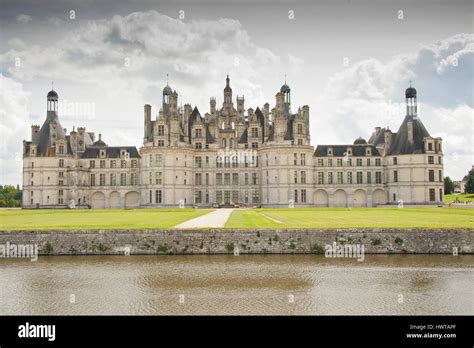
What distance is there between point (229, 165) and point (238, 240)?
43393mm

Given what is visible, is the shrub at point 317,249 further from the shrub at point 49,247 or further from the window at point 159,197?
the window at point 159,197

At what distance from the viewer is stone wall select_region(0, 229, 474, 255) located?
1056 inches

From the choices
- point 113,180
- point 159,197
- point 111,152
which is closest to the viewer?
point 159,197

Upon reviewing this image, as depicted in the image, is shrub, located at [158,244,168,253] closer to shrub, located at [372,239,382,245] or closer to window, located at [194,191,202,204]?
shrub, located at [372,239,382,245]

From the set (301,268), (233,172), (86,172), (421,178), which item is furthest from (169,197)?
(301,268)

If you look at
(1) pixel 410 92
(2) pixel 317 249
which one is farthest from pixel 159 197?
(2) pixel 317 249

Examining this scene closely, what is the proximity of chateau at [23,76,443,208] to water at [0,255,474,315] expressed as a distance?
4108 centimetres

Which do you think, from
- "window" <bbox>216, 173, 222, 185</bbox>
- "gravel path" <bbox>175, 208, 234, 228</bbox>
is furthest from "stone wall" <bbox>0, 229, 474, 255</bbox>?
"window" <bbox>216, 173, 222, 185</bbox>

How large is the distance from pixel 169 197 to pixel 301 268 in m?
44.8

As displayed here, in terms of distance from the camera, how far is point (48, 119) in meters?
72.2

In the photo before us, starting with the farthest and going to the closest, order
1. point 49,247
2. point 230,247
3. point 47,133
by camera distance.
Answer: point 47,133 → point 49,247 → point 230,247

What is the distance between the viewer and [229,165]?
7025 cm
